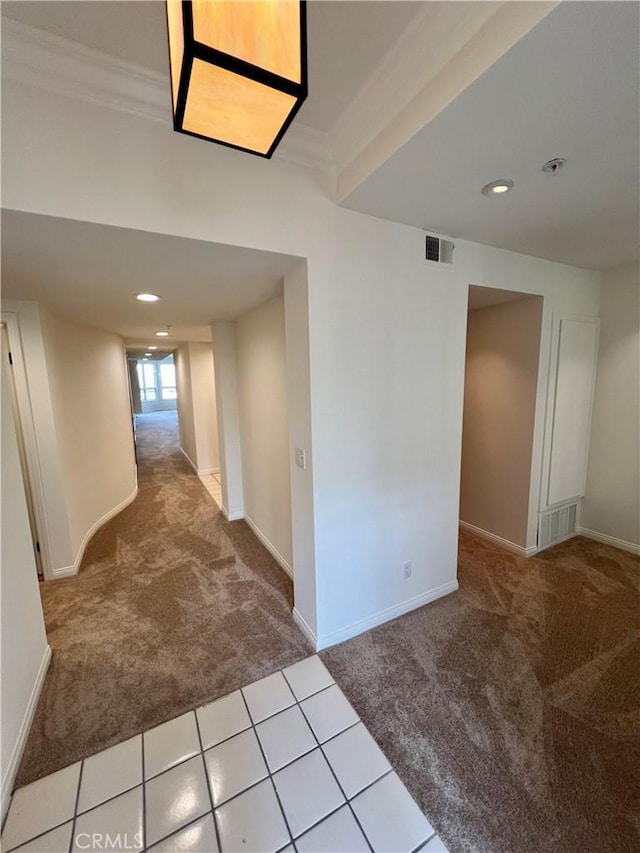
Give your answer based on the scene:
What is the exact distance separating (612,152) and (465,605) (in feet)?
8.59

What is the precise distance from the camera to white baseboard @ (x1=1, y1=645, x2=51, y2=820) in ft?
4.32

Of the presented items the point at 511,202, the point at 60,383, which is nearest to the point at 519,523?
the point at 511,202

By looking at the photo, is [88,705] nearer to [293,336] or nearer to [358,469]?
[358,469]

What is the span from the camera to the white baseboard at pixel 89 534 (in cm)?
284

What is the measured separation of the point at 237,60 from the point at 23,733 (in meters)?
2.58

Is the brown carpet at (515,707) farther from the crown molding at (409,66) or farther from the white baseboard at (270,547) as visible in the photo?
the crown molding at (409,66)

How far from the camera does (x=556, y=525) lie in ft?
10.7

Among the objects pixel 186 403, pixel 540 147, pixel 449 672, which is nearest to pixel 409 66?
pixel 540 147

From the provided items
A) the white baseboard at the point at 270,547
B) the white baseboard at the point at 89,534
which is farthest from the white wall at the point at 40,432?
the white baseboard at the point at 270,547

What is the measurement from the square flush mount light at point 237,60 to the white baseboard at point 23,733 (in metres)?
2.41

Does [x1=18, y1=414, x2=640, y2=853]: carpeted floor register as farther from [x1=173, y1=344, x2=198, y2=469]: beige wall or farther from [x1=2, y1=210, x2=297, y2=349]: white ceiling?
[x1=173, y1=344, x2=198, y2=469]: beige wall

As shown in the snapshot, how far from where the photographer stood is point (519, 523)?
10.1 ft

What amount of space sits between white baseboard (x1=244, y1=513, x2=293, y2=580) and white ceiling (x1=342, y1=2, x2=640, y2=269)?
8.62ft

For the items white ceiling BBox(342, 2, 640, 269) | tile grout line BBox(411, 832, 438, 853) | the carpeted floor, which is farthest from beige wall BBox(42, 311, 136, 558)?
tile grout line BBox(411, 832, 438, 853)
